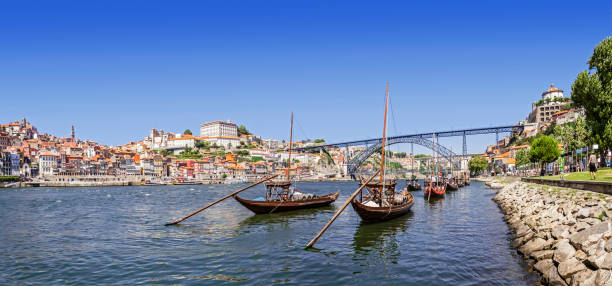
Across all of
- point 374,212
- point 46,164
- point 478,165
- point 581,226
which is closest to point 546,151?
point 374,212

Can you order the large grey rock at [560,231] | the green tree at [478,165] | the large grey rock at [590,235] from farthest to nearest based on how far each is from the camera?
the green tree at [478,165] < the large grey rock at [560,231] < the large grey rock at [590,235]

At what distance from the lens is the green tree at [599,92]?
24688 millimetres

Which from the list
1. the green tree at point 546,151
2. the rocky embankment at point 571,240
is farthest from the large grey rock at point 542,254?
the green tree at point 546,151

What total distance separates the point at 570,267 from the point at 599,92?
1990cm

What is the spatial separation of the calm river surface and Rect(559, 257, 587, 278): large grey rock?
121 centimetres

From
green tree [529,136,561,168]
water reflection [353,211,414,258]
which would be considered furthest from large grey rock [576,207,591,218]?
green tree [529,136,561,168]

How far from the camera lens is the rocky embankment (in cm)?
962

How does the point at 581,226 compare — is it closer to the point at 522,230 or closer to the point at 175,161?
the point at 522,230

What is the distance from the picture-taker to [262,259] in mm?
14641

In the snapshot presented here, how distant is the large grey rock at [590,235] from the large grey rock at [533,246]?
2.22 meters

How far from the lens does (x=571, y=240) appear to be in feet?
37.9

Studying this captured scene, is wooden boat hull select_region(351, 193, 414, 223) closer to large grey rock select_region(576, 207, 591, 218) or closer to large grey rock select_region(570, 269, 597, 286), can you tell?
large grey rock select_region(576, 207, 591, 218)

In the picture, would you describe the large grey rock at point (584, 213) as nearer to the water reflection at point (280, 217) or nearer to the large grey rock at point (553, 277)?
the large grey rock at point (553, 277)

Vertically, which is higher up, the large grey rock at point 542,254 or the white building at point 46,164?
the white building at point 46,164
